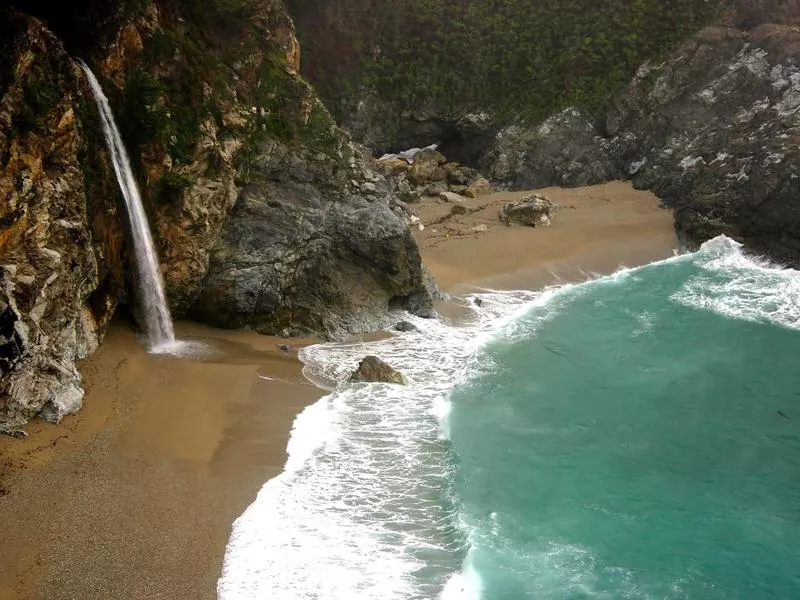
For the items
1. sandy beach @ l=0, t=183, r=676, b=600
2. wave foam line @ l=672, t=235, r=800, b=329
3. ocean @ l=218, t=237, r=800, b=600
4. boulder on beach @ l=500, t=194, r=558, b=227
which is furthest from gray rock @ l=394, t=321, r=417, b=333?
boulder on beach @ l=500, t=194, r=558, b=227

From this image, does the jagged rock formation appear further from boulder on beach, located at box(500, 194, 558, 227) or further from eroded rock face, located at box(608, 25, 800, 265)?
eroded rock face, located at box(608, 25, 800, 265)

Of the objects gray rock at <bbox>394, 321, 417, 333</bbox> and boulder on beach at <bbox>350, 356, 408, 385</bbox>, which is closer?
boulder on beach at <bbox>350, 356, 408, 385</bbox>

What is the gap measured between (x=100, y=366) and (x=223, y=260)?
3.99 m

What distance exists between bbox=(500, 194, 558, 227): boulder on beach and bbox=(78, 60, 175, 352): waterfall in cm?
1346

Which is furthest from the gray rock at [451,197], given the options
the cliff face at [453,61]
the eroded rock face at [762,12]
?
the eroded rock face at [762,12]

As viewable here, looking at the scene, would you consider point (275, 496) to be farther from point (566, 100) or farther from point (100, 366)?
point (566, 100)

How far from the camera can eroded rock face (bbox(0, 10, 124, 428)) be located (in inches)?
418

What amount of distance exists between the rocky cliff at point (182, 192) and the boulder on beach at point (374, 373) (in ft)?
8.02

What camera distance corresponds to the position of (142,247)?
14336 millimetres

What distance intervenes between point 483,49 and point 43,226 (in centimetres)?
2590

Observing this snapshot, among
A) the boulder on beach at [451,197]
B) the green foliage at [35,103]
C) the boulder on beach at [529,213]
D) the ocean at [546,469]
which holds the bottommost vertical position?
the ocean at [546,469]

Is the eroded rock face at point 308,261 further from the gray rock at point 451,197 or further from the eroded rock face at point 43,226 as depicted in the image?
the gray rock at point 451,197

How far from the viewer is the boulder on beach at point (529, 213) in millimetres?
24188

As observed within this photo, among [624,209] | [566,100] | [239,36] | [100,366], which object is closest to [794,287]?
[624,209]
